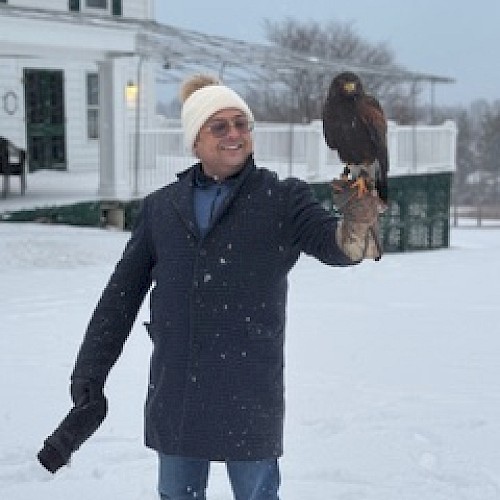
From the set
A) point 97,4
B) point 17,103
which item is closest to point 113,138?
point 17,103

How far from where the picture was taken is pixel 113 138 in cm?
1495

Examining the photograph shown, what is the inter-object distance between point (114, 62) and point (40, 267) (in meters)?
5.68

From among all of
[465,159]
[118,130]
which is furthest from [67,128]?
[465,159]

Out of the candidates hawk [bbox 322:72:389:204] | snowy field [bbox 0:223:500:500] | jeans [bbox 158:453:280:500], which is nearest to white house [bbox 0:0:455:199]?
snowy field [bbox 0:223:500:500]

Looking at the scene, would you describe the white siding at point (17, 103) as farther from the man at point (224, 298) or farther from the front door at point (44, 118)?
the man at point (224, 298)

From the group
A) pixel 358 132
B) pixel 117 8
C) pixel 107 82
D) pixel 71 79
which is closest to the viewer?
pixel 358 132

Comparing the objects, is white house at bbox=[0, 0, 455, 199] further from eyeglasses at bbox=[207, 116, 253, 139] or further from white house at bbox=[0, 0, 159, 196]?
eyeglasses at bbox=[207, 116, 253, 139]

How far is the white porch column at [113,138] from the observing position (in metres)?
14.9

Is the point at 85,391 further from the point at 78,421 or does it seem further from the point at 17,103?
the point at 17,103

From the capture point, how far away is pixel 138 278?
2.83 meters

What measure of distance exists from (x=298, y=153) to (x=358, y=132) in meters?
14.6

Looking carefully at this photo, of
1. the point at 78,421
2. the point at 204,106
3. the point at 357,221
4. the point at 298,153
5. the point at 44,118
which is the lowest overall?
the point at 78,421

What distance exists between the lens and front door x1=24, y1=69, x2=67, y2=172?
18.7 m

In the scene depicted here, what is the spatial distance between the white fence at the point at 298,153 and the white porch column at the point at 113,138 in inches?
7.1
